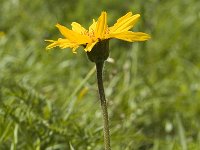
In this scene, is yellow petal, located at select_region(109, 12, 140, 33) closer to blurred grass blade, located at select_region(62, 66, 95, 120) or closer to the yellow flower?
the yellow flower

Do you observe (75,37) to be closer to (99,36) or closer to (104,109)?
(99,36)

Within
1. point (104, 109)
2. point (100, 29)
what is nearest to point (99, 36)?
point (100, 29)

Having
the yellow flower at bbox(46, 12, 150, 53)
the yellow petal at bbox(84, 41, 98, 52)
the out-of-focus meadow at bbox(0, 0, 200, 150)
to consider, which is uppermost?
the yellow flower at bbox(46, 12, 150, 53)

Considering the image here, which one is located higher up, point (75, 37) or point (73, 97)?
point (75, 37)

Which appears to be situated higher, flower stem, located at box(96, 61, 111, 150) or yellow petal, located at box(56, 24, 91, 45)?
yellow petal, located at box(56, 24, 91, 45)

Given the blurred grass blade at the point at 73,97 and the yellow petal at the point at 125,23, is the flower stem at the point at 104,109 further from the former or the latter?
the blurred grass blade at the point at 73,97

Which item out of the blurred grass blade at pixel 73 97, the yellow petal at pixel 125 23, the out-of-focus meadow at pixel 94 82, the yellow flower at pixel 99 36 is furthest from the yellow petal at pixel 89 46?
the blurred grass blade at pixel 73 97

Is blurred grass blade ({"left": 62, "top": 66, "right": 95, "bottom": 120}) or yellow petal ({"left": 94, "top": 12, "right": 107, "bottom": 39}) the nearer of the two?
yellow petal ({"left": 94, "top": 12, "right": 107, "bottom": 39})

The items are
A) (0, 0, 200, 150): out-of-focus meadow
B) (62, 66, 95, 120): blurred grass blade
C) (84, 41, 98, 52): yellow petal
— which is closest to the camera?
(84, 41, 98, 52): yellow petal

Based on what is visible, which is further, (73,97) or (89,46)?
(73,97)

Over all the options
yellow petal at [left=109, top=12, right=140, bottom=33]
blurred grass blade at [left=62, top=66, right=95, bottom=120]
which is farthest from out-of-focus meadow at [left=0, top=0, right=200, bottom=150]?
yellow petal at [left=109, top=12, right=140, bottom=33]
